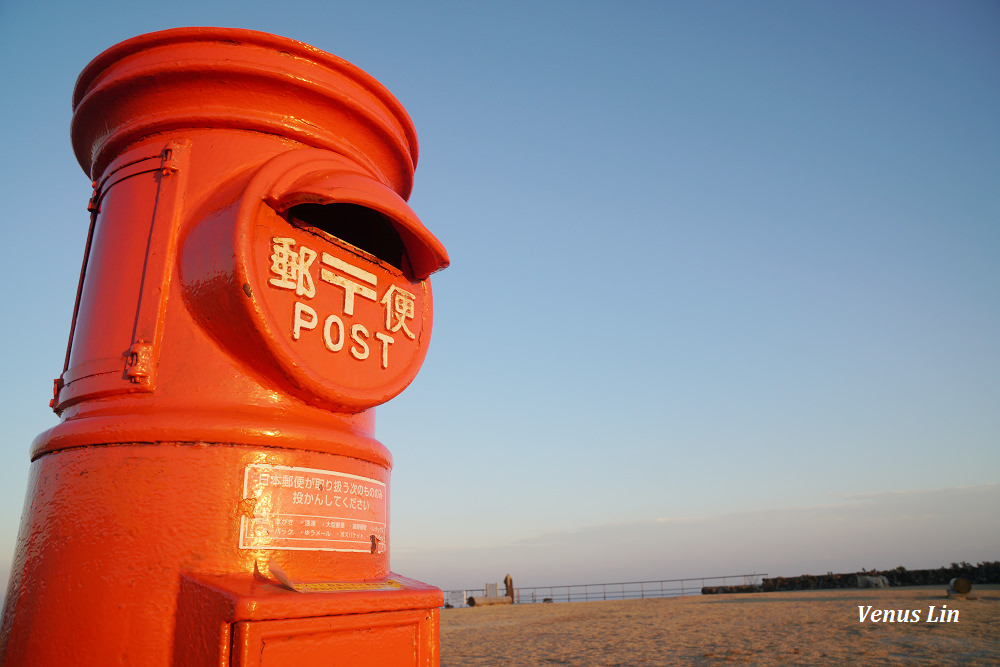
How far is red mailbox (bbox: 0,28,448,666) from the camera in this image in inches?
64.7

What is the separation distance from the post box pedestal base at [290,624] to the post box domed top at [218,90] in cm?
155

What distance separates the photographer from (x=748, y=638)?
935 cm

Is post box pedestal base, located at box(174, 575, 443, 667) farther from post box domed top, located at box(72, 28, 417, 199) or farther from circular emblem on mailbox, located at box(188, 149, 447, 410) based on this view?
post box domed top, located at box(72, 28, 417, 199)

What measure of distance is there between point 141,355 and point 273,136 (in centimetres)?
91

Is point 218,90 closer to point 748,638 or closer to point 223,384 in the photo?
point 223,384

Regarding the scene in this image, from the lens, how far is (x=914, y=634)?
8.67 metres

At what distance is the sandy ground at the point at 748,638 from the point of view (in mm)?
7410

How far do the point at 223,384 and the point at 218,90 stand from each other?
41.9 inches

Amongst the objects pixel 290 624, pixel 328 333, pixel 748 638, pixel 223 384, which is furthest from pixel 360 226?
pixel 748 638

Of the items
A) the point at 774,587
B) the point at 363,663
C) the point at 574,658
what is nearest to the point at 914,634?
the point at 574,658

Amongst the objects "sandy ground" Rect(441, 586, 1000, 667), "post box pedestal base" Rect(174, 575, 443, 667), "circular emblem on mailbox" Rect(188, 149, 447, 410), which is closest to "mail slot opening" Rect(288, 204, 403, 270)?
"circular emblem on mailbox" Rect(188, 149, 447, 410)

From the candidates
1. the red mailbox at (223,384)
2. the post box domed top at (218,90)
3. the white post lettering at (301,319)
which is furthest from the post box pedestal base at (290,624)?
the post box domed top at (218,90)

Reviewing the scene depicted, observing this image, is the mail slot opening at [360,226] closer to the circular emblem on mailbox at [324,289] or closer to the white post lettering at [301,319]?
the circular emblem on mailbox at [324,289]

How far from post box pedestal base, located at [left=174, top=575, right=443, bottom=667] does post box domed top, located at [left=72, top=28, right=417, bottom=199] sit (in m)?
1.55
